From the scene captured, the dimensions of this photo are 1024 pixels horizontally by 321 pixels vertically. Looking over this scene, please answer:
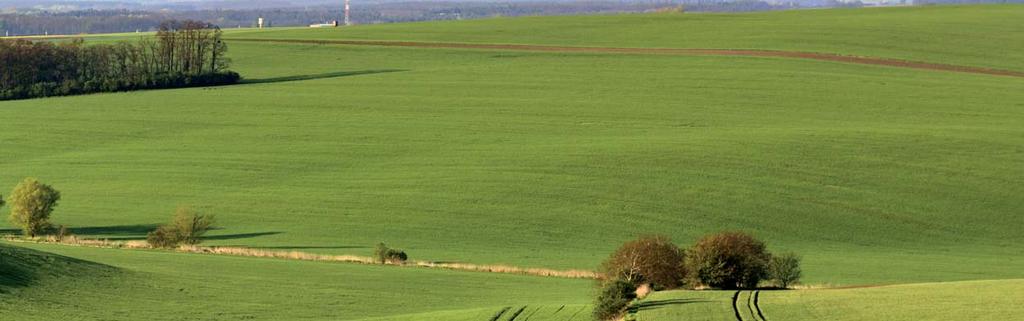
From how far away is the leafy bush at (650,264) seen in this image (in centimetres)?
3147

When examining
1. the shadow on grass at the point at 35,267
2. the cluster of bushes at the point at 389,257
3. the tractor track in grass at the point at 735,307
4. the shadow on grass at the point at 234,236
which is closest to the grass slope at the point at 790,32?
the shadow on grass at the point at 234,236

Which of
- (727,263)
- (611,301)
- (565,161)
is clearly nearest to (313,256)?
(727,263)

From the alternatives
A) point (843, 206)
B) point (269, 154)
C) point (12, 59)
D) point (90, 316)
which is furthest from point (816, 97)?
point (90, 316)

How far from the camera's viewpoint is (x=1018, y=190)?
51125 millimetres

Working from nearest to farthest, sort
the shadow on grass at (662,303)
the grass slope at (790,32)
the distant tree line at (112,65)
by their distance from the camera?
1. the shadow on grass at (662,303)
2. the distant tree line at (112,65)
3. the grass slope at (790,32)

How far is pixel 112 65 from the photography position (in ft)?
284

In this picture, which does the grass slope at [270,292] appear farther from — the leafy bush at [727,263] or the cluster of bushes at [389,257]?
the leafy bush at [727,263]

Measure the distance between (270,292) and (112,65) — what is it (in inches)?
2308

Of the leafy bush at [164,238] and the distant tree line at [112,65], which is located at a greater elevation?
the distant tree line at [112,65]

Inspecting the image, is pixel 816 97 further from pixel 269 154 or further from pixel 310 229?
pixel 310 229

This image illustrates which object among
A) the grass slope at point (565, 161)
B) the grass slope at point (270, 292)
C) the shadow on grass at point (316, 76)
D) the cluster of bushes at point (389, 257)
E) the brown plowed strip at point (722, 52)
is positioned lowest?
the grass slope at point (270, 292)

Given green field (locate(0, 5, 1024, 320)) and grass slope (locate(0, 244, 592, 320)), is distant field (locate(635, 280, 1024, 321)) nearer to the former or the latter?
green field (locate(0, 5, 1024, 320))

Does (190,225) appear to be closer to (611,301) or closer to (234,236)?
(234,236)

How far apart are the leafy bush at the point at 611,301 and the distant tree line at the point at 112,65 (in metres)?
60.1
